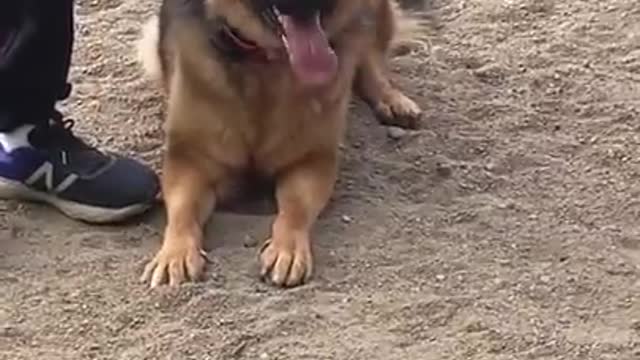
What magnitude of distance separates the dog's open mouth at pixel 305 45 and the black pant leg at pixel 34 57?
0.52 meters

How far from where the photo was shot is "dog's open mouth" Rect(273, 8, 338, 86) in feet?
11.0

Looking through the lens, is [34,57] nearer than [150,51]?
Yes

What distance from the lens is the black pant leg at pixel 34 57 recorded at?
11.1 feet

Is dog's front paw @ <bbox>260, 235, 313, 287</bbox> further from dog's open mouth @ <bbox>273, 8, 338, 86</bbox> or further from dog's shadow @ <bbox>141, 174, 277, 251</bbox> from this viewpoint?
dog's open mouth @ <bbox>273, 8, 338, 86</bbox>

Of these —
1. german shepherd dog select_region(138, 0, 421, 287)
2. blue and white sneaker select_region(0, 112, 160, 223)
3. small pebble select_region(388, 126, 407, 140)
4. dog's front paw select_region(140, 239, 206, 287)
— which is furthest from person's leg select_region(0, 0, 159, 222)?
small pebble select_region(388, 126, 407, 140)

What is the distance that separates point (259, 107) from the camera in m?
3.52

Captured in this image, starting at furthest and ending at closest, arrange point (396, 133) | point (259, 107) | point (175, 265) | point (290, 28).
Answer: point (396, 133)
point (259, 107)
point (290, 28)
point (175, 265)

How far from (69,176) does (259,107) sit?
50cm

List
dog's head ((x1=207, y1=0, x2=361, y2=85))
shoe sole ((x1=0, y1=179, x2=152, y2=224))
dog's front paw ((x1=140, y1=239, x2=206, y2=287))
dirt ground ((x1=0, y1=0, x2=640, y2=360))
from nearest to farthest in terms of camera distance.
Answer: dirt ground ((x1=0, y1=0, x2=640, y2=360)) → dog's front paw ((x1=140, y1=239, x2=206, y2=287)) → dog's head ((x1=207, y1=0, x2=361, y2=85)) → shoe sole ((x1=0, y1=179, x2=152, y2=224))

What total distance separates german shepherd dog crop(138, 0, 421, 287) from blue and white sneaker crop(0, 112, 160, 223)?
89 millimetres

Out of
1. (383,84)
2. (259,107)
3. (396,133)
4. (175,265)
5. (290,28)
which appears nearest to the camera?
(175,265)

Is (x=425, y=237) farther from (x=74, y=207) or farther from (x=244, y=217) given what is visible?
(x=74, y=207)

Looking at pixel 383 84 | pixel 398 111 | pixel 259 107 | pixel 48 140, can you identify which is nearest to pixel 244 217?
pixel 259 107

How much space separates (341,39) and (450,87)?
0.83 meters
